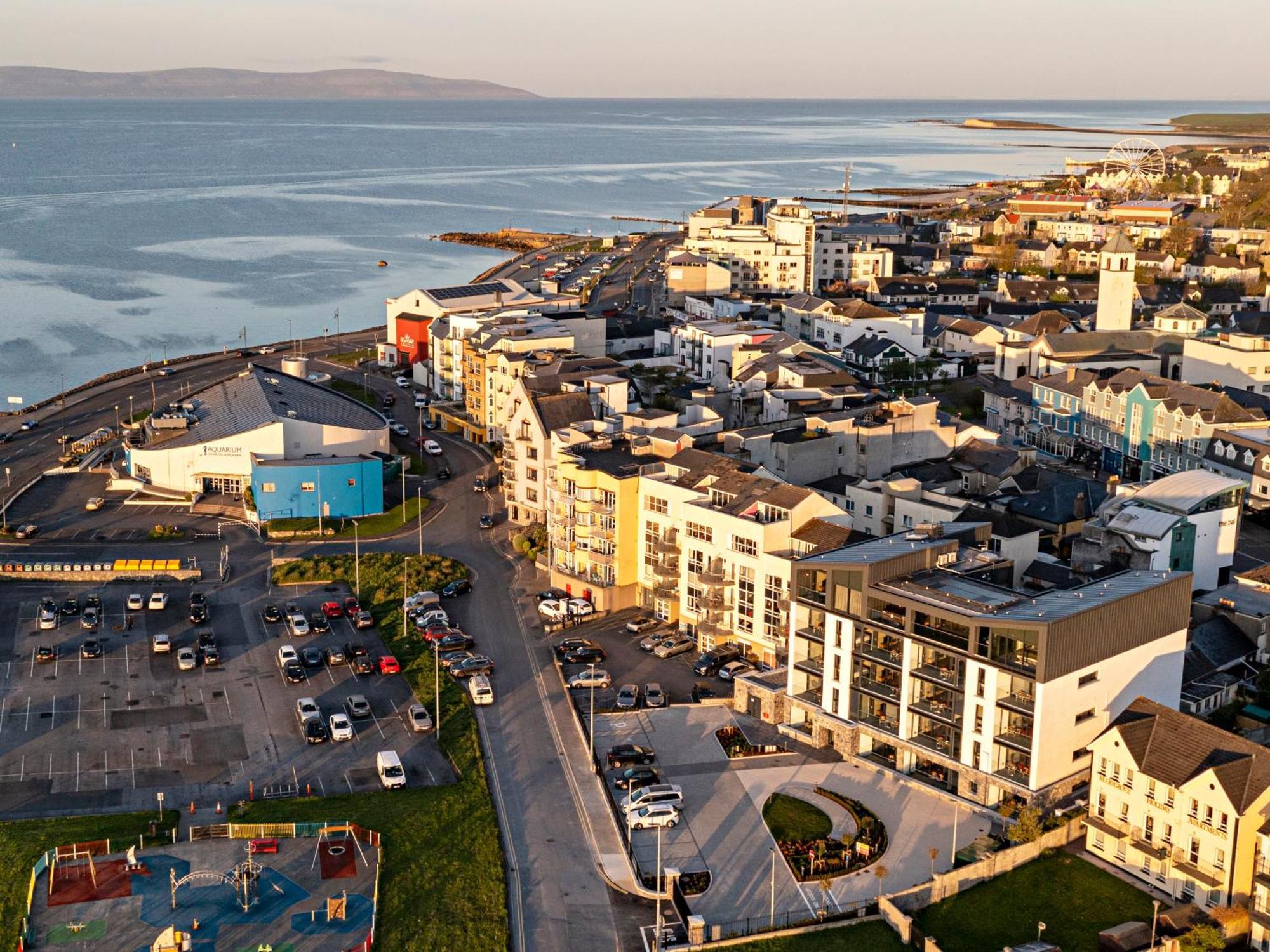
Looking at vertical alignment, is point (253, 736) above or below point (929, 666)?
below

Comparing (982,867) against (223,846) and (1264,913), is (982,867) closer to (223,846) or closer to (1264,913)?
(1264,913)

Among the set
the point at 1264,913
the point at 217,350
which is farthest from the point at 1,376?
the point at 1264,913

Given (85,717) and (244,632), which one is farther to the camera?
(244,632)

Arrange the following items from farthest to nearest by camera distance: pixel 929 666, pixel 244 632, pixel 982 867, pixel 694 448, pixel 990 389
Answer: pixel 990 389
pixel 694 448
pixel 244 632
pixel 929 666
pixel 982 867

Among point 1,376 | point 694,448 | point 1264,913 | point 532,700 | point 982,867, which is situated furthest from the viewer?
point 1,376

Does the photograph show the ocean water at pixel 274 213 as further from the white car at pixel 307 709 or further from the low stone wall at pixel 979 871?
the low stone wall at pixel 979 871

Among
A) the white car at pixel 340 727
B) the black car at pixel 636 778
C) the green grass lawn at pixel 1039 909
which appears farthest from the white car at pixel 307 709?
the green grass lawn at pixel 1039 909

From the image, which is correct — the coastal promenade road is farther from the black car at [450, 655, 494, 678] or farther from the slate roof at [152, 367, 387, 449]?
the black car at [450, 655, 494, 678]
